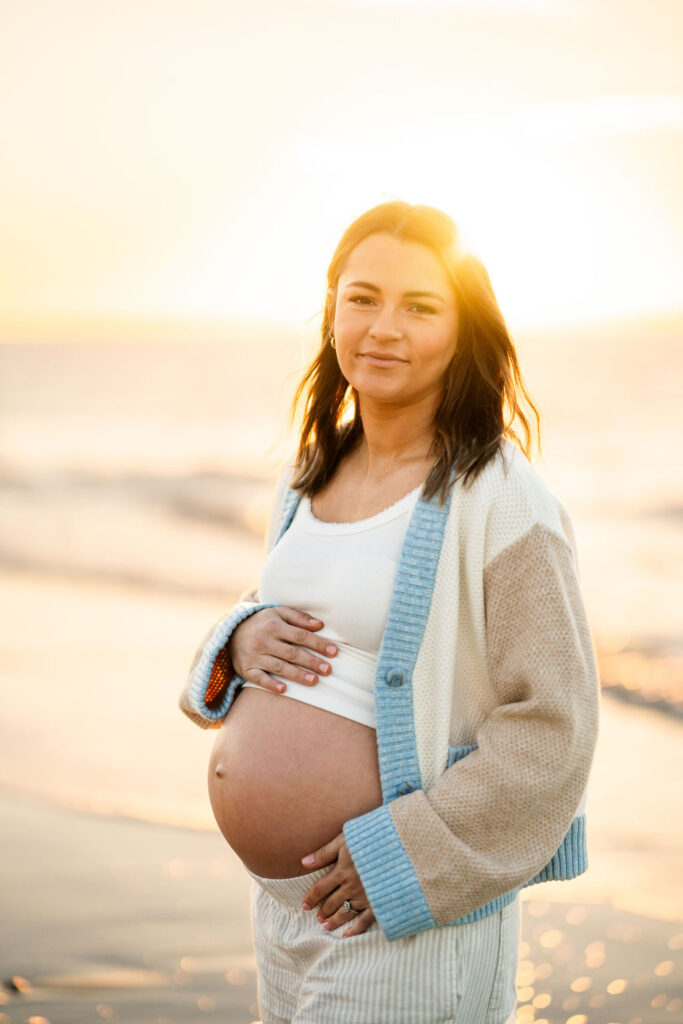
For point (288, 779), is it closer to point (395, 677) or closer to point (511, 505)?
point (395, 677)

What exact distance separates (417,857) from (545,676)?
1.23 feet

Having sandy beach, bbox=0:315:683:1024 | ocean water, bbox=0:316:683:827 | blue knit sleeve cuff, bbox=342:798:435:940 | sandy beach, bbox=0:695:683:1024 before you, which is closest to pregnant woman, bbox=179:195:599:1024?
blue knit sleeve cuff, bbox=342:798:435:940

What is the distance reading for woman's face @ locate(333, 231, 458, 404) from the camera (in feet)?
7.08

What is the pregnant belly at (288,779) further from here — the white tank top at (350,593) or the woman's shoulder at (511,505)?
the woman's shoulder at (511,505)

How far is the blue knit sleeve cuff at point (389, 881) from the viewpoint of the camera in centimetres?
194

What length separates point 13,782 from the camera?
4.77m

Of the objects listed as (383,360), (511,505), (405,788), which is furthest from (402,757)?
(383,360)

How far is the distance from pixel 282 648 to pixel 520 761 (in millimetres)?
524

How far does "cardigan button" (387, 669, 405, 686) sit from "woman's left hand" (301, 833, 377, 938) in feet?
1.00

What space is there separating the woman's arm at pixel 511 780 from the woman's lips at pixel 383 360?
391 mm

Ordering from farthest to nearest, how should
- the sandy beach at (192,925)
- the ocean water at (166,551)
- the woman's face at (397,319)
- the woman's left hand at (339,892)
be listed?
the ocean water at (166,551)
the sandy beach at (192,925)
the woman's face at (397,319)
the woman's left hand at (339,892)

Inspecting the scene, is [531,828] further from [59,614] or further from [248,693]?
[59,614]

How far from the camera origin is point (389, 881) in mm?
1944

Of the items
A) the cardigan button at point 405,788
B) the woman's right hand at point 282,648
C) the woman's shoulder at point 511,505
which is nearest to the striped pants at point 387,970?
the cardigan button at point 405,788
